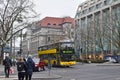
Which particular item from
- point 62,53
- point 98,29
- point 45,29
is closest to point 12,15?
point 62,53

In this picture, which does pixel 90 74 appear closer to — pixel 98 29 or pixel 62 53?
pixel 62 53

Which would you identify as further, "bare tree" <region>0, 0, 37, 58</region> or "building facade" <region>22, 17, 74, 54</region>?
"building facade" <region>22, 17, 74, 54</region>

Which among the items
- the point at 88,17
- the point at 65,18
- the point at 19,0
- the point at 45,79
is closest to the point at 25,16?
the point at 19,0

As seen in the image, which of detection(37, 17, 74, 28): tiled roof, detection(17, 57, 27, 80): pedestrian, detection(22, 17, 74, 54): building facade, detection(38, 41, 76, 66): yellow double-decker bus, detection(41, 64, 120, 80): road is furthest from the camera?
detection(37, 17, 74, 28): tiled roof

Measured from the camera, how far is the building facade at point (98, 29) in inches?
3334

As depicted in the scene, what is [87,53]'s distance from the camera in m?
127

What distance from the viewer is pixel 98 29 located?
9481 cm

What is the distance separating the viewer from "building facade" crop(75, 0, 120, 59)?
84.7 m

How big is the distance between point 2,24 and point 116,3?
6540 cm

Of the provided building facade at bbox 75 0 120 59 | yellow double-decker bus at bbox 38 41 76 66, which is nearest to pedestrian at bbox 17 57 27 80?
yellow double-decker bus at bbox 38 41 76 66

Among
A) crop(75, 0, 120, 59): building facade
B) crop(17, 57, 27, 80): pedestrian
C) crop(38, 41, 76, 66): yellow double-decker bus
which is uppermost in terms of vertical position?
crop(75, 0, 120, 59): building facade

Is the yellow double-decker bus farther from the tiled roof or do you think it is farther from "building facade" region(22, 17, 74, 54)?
the tiled roof

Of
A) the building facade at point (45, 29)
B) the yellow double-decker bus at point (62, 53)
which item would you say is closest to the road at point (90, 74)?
the yellow double-decker bus at point (62, 53)

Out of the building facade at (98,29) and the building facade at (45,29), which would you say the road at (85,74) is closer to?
the building facade at (98,29)
